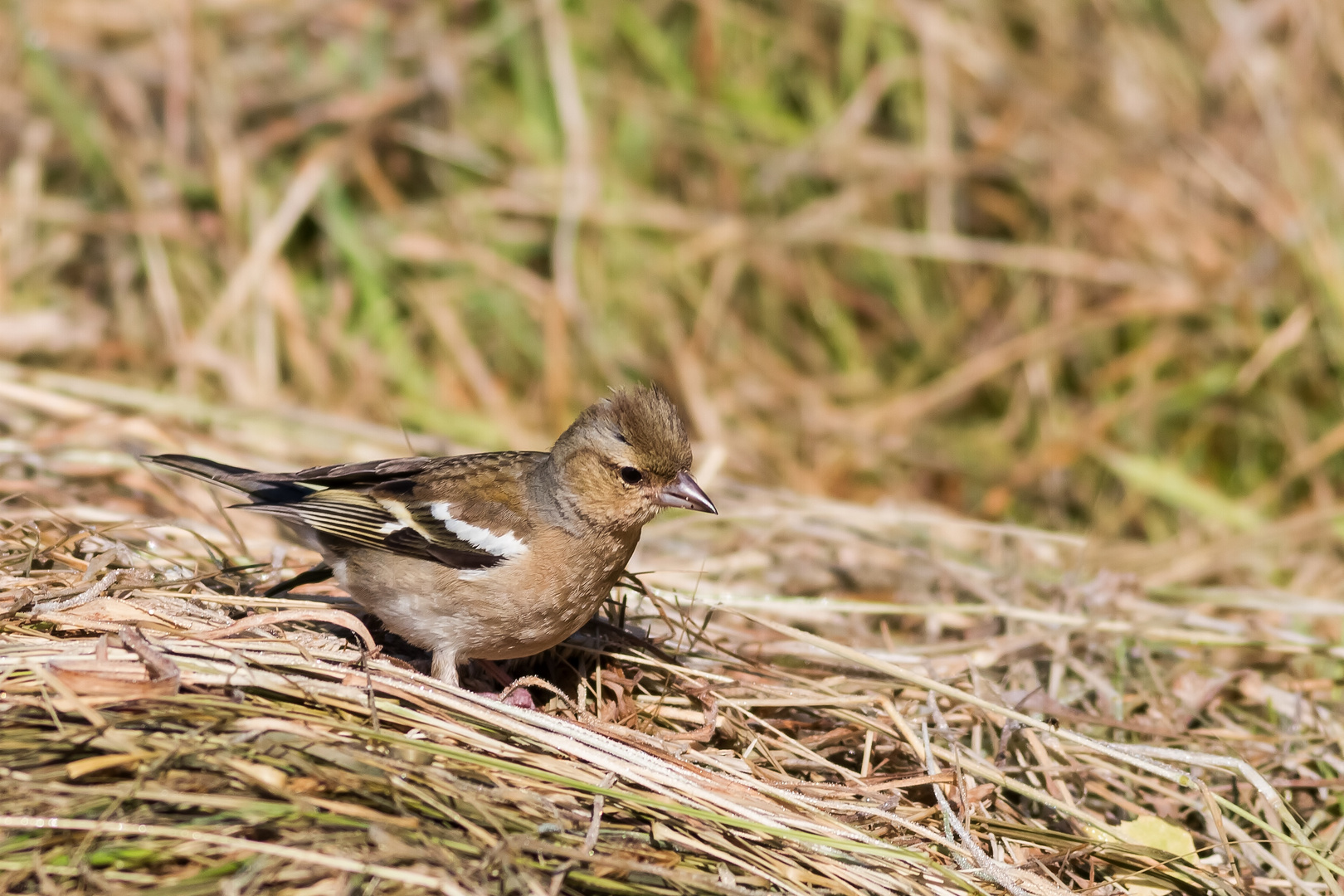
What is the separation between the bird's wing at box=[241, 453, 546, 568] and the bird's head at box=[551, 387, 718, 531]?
224mm

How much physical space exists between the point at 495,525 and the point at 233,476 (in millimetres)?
Result: 853

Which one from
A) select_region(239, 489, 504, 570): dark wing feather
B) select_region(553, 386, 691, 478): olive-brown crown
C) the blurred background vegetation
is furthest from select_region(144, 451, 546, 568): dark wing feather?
the blurred background vegetation

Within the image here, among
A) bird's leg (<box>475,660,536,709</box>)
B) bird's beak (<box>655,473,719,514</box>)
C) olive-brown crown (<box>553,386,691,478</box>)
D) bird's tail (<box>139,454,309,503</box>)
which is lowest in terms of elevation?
bird's leg (<box>475,660,536,709</box>)

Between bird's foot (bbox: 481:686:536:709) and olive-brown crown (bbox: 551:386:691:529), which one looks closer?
bird's foot (bbox: 481:686:536:709)

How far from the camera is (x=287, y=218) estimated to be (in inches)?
282

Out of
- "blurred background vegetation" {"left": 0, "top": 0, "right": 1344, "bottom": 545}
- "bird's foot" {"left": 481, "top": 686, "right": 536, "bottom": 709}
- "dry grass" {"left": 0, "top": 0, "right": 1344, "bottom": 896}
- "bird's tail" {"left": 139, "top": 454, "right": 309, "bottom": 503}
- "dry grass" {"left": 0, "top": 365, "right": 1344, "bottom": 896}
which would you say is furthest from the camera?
"blurred background vegetation" {"left": 0, "top": 0, "right": 1344, "bottom": 545}

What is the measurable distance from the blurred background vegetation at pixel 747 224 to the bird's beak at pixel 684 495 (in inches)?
105

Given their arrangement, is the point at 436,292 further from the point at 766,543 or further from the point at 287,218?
the point at 766,543

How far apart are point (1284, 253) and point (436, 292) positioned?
4.64 m

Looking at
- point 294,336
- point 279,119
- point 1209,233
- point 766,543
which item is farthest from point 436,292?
point 1209,233

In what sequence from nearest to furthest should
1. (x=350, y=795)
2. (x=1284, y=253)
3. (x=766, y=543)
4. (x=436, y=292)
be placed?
(x=350, y=795), (x=766, y=543), (x=1284, y=253), (x=436, y=292)

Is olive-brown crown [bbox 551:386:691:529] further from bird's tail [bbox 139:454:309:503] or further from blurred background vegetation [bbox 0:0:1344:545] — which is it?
blurred background vegetation [bbox 0:0:1344:545]

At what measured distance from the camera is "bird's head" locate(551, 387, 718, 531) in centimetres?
389

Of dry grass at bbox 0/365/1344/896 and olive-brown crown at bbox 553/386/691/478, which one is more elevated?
olive-brown crown at bbox 553/386/691/478
